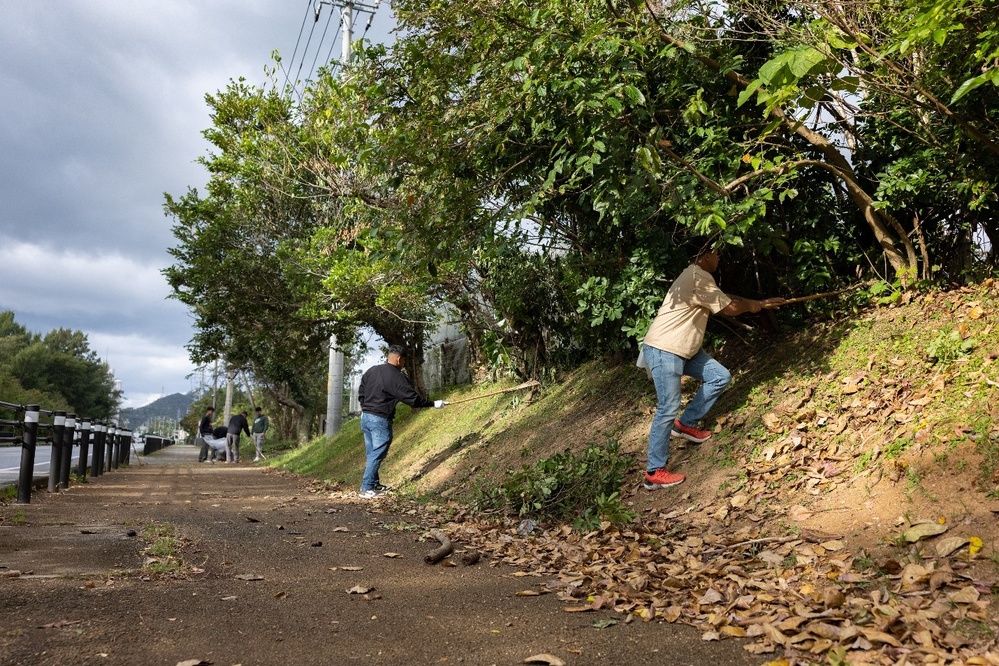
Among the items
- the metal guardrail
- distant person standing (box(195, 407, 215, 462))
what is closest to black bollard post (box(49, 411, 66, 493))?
the metal guardrail

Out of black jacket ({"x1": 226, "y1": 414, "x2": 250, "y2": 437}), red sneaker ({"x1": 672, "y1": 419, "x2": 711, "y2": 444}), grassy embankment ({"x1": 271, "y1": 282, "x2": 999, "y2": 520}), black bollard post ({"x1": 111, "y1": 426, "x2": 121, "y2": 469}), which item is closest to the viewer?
grassy embankment ({"x1": 271, "y1": 282, "x2": 999, "y2": 520})

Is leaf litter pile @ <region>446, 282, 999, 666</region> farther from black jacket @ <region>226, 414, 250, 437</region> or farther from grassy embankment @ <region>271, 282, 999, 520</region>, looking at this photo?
black jacket @ <region>226, 414, 250, 437</region>

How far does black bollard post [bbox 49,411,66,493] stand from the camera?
31.3ft

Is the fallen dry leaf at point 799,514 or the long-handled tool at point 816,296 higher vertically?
the long-handled tool at point 816,296

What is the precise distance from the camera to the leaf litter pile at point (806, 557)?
297cm

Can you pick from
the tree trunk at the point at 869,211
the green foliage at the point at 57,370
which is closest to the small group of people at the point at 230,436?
the tree trunk at the point at 869,211

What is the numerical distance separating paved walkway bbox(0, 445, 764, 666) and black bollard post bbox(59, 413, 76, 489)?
3673 millimetres

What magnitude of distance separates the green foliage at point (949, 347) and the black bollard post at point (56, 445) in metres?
9.70

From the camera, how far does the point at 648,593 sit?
3834 millimetres

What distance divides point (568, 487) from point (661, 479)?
902 mm

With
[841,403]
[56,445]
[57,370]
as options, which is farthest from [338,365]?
[57,370]

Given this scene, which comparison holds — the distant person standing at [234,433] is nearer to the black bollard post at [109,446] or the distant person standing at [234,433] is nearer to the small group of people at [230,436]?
the small group of people at [230,436]

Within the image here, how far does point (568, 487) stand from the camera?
253 inches

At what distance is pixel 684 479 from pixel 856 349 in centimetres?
179
